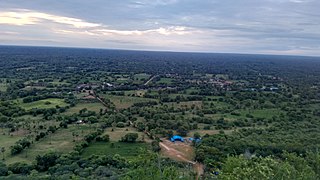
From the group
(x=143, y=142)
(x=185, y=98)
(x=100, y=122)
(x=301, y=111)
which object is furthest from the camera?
(x=185, y=98)

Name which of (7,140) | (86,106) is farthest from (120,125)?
(86,106)

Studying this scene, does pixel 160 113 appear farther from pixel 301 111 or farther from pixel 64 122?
pixel 301 111

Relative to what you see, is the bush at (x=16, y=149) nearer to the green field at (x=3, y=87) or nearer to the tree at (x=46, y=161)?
the tree at (x=46, y=161)

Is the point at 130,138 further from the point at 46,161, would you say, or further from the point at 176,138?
the point at 46,161

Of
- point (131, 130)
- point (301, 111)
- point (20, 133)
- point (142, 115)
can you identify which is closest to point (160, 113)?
point (142, 115)

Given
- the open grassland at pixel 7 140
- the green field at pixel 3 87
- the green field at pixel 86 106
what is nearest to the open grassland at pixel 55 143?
the open grassland at pixel 7 140

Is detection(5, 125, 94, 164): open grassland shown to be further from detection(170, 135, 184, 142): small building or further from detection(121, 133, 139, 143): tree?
detection(170, 135, 184, 142): small building

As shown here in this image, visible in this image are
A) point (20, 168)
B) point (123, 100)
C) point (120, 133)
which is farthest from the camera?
point (123, 100)

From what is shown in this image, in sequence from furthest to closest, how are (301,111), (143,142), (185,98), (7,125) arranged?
(185,98)
(301,111)
(7,125)
(143,142)

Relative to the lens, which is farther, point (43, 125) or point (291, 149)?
point (43, 125)
